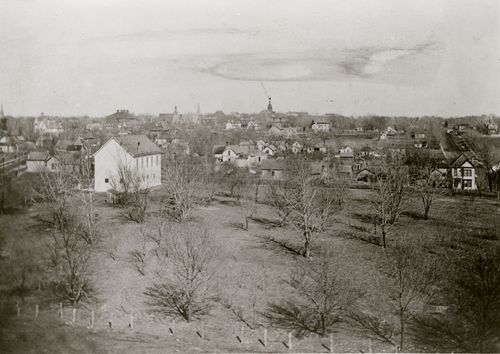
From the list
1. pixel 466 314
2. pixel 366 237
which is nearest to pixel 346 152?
pixel 366 237

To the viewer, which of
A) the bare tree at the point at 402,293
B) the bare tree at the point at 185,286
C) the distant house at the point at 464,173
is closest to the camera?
the bare tree at the point at 402,293

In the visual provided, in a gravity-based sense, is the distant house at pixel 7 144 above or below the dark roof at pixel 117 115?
below

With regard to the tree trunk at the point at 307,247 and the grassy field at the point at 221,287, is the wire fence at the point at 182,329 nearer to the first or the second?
the grassy field at the point at 221,287

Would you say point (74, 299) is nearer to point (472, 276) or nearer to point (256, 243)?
point (256, 243)

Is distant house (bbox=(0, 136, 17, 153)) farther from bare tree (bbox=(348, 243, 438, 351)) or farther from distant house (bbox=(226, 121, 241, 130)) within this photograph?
distant house (bbox=(226, 121, 241, 130))

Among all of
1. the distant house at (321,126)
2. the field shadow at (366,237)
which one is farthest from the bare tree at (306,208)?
the distant house at (321,126)

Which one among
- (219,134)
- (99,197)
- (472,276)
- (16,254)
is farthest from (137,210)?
(219,134)

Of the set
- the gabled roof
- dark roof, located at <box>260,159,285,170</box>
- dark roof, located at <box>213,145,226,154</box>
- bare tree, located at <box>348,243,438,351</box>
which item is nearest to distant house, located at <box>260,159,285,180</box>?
dark roof, located at <box>260,159,285,170</box>
